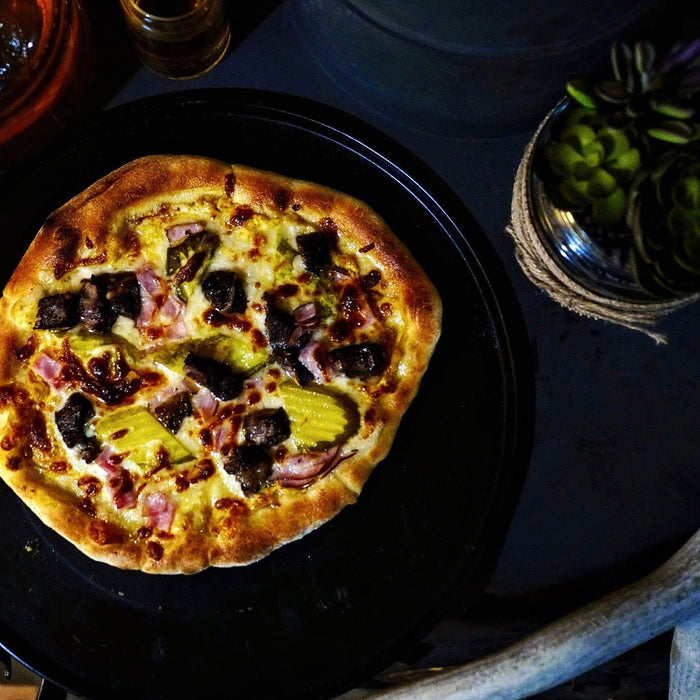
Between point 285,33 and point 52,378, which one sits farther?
point 285,33

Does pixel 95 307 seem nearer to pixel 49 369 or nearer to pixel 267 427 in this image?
pixel 49 369

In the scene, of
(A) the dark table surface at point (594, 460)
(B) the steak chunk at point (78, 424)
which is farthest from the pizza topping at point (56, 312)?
(A) the dark table surface at point (594, 460)

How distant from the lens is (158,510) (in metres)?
2.27

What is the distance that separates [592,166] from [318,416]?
0.97m

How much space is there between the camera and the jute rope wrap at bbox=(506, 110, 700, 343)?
1.90 meters

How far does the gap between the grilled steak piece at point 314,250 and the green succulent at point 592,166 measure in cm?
72

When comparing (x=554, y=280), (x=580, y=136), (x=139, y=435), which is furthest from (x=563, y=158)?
(x=139, y=435)

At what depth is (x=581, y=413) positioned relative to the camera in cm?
233

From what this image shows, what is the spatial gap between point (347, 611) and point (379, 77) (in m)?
1.42

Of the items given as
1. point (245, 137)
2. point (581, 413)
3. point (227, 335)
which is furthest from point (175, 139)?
point (581, 413)

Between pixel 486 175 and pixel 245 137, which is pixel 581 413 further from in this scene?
pixel 245 137

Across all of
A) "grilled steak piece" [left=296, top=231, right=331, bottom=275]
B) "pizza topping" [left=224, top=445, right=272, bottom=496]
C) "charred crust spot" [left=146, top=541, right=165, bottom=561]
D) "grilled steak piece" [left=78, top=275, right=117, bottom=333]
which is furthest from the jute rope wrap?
"charred crust spot" [left=146, top=541, right=165, bottom=561]

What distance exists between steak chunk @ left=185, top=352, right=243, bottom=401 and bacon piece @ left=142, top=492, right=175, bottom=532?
32cm

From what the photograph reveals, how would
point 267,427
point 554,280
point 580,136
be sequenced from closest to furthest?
point 580,136 → point 554,280 → point 267,427
